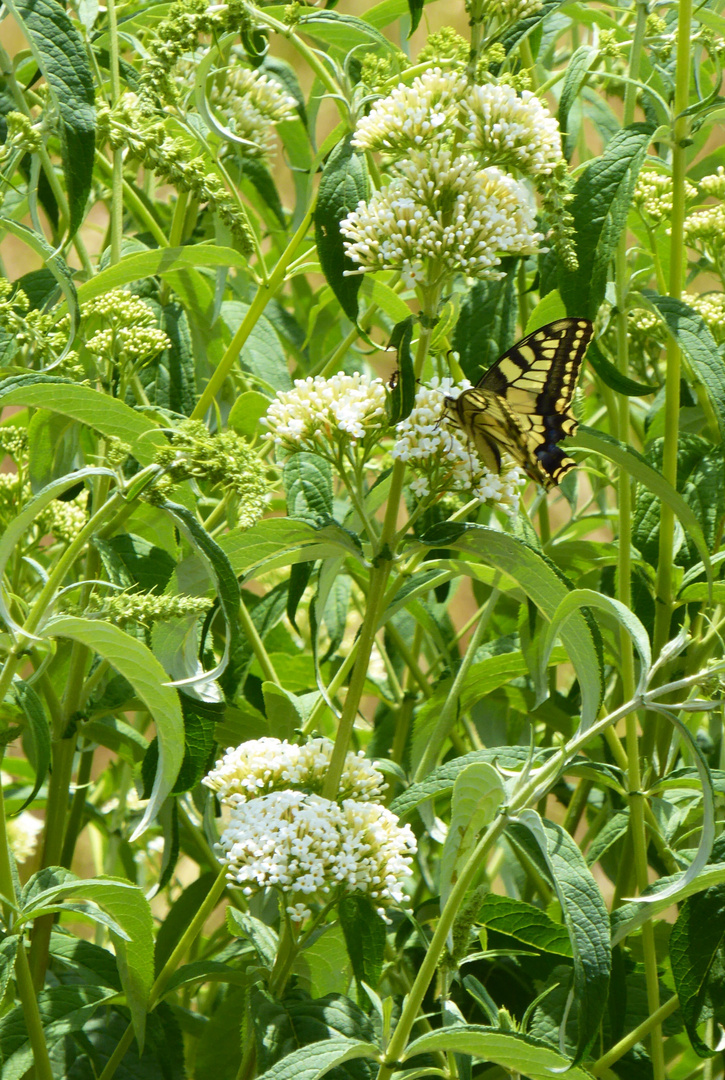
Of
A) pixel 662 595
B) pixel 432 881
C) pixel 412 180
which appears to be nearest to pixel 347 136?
pixel 412 180

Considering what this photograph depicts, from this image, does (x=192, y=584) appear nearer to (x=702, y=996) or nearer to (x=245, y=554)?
(x=245, y=554)

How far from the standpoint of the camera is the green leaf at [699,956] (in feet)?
2.20

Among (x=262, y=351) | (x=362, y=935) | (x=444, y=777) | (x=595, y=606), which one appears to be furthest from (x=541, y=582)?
(x=262, y=351)

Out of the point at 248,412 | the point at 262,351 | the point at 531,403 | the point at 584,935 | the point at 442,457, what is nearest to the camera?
the point at 584,935

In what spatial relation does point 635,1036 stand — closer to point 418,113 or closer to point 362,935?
point 362,935

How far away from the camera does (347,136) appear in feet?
2.42

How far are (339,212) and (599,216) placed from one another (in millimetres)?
174

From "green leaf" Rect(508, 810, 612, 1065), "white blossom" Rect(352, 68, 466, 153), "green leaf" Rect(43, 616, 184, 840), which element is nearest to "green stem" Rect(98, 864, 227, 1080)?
"green leaf" Rect(43, 616, 184, 840)

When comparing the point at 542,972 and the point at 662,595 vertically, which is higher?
the point at 662,595

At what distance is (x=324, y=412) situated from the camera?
2.26ft

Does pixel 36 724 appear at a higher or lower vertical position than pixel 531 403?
lower

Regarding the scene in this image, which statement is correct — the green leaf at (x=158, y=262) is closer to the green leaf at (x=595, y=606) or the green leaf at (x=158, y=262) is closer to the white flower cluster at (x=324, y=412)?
the white flower cluster at (x=324, y=412)

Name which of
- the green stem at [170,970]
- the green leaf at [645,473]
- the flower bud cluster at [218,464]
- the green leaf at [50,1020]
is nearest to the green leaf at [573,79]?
the green leaf at [645,473]

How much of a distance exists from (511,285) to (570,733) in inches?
15.4
